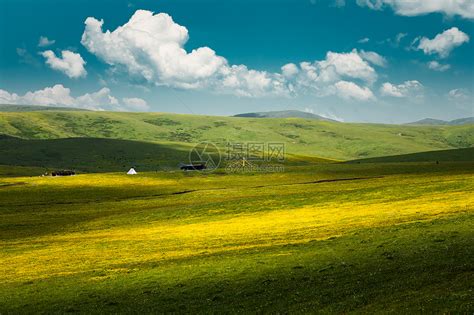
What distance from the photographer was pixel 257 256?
37.5 m

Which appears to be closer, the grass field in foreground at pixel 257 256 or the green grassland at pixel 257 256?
the green grassland at pixel 257 256

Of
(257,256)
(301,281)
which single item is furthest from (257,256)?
(301,281)

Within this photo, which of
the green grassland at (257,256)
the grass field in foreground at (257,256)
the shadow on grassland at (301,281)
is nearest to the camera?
the shadow on grassland at (301,281)

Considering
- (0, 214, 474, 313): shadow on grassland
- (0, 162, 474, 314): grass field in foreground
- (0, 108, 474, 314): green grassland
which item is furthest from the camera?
(0, 162, 474, 314): grass field in foreground

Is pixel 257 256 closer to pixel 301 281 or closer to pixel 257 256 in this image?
pixel 257 256

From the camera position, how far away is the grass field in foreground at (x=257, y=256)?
25750mm

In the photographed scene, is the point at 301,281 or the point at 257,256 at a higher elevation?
the point at 301,281

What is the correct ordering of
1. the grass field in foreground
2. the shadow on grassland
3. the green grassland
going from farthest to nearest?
the grass field in foreground, the green grassland, the shadow on grassland

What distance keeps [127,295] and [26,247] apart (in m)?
30.9

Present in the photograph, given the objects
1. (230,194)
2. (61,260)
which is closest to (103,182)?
(230,194)

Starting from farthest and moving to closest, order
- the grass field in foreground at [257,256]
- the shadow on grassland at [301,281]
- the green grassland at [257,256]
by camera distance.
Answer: the grass field in foreground at [257,256], the green grassland at [257,256], the shadow on grassland at [301,281]

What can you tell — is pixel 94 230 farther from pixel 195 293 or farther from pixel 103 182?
pixel 103 182

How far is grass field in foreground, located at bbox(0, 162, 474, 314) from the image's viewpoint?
25.8 meters

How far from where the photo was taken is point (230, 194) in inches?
3979
